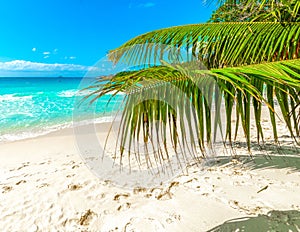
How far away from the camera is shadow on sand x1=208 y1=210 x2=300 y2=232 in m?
2.06

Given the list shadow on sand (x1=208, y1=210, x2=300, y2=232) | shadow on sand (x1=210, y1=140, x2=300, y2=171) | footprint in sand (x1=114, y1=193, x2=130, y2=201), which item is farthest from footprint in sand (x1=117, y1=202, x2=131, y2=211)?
shadow on sand (x1=210, y1=140, x2=300, y2=171)

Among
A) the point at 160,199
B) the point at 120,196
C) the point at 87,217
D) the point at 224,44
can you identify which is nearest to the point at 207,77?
the point at 224,44

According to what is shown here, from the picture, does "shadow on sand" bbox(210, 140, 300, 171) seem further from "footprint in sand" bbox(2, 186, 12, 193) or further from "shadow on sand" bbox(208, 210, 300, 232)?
"footprint in sand" bbox(2, 186, 12, 193)

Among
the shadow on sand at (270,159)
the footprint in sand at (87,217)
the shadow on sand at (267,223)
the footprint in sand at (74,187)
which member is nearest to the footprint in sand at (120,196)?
the footprint in sand at (87,217)

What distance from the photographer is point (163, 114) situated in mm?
950

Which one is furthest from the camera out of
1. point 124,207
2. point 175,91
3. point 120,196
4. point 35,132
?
point 35,132

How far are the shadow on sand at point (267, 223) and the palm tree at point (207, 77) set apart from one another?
935 millimetres

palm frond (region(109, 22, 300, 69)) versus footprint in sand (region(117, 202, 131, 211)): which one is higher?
palm frond (region(109, 22, 300, 69))

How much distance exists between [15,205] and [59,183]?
63cm

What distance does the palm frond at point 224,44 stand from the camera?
1540 millimetres

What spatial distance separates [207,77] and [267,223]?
1860 mm

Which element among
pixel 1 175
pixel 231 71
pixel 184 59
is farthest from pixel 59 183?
pixel 231 71

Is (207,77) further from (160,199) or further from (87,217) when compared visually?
(87,217)

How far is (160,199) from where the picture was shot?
266cm
